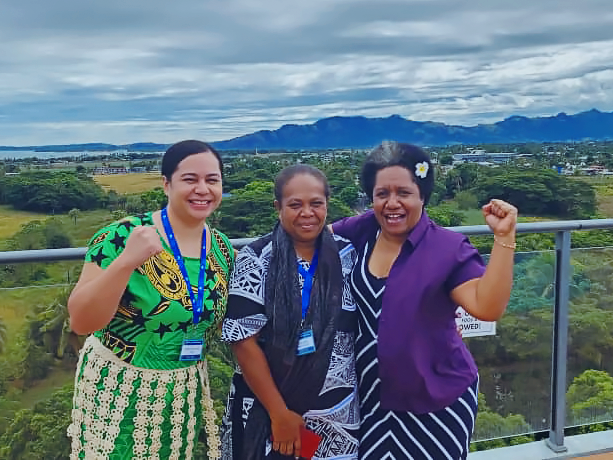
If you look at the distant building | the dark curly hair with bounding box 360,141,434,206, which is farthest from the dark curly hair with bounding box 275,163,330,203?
the distant building

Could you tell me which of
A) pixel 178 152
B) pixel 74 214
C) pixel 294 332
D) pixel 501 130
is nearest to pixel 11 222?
pixel 74 214

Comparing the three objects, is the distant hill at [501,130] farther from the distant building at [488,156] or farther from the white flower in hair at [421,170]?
the white flower in hair at [421,170]

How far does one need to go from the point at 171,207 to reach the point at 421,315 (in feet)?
2.94

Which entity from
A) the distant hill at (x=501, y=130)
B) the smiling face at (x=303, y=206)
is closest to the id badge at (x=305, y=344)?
the smiling face at (x=303, y=206)

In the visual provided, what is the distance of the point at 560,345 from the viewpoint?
11.9 ft

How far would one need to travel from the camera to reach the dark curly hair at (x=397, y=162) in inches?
88.1

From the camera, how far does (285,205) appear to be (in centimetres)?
224

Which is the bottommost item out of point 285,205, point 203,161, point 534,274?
point 534,274

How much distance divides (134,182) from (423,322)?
1756mm

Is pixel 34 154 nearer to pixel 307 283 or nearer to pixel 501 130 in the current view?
pixel 307 283

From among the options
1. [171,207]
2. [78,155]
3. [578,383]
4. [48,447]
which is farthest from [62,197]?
[578,383]

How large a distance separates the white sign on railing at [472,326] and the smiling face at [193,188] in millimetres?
1623

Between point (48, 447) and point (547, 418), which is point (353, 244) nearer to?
point (48, 447)

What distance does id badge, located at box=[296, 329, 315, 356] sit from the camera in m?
2.16
